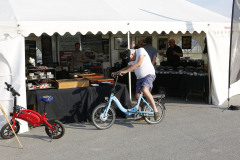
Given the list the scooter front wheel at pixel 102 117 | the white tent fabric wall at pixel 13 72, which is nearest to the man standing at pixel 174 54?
the scooter front wheel at pixel 102 117

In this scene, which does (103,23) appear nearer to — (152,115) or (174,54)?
(152,115)

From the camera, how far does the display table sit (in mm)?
5832

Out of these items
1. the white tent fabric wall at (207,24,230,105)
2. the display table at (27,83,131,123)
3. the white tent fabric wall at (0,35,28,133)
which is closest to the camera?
the white tent fabric wall at (0,35,28,133)

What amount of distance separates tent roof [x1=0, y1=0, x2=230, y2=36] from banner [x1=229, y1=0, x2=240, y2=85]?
85 centimetres

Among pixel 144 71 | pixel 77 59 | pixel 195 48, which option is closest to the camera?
pixel 144 71

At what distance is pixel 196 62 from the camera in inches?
428

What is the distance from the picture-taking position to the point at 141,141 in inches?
193

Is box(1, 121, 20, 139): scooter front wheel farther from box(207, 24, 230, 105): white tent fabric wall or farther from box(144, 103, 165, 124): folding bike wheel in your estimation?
box(207, 24, 230, 105): white tent fabric wall

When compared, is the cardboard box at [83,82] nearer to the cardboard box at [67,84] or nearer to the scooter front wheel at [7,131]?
the cardboard box at [67,84]

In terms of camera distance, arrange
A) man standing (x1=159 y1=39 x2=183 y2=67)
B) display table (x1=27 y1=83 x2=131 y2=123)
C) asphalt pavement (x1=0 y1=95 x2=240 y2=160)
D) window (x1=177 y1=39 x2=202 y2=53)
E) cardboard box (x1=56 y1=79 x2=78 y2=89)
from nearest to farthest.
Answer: asphalt pavement (x1=0 y1=95 x2=240 y2=160)
display table (x1=27 y1=83 x2=131 y2=123)
cardboard box (x1=56 y1=79 x2=78 y2=89)
man standing (x1=159 y1=39 x2=183 y2=67)
window (x1=177 y1=39 x2=202 y2=53)

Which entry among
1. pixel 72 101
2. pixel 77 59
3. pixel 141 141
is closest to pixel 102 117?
pixel 72 101

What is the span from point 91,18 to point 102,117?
218 cm

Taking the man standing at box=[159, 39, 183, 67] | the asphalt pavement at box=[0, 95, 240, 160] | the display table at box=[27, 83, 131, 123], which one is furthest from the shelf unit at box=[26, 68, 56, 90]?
the man standing at box=[159, 39, 183, 67]

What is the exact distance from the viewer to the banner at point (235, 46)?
21.8 ft
